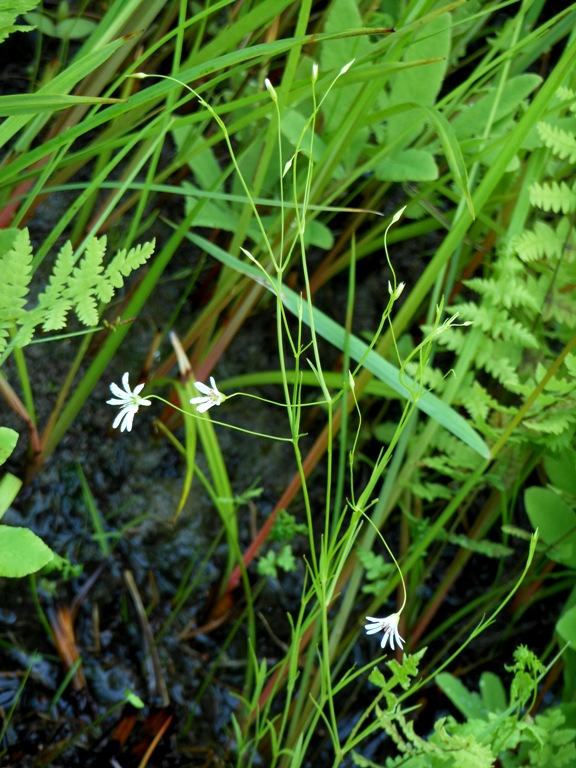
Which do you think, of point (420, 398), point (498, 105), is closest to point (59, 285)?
point (420, 398)

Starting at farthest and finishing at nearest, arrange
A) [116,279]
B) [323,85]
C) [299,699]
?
1. [299,699]
2. [323,85]
3. [116,279]

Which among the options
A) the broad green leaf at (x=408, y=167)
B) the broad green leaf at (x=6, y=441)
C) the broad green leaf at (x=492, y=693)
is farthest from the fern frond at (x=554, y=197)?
the broad green leaf at (x=6, y=441)

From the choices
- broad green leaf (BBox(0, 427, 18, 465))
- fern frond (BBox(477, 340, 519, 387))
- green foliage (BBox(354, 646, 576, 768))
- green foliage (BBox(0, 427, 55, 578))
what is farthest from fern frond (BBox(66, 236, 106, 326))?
fern frond (BBox(477, 340, 519, 387))

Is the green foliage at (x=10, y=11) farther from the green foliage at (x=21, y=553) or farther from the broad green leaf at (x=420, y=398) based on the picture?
the green foliage at (x=21, y=553)

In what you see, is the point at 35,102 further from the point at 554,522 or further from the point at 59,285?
the point at 554,522

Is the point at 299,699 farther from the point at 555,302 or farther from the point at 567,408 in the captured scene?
the point at 555,302

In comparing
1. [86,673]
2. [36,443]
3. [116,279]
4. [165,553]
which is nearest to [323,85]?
[116,279]
